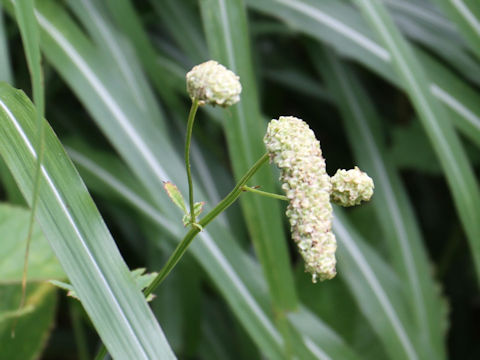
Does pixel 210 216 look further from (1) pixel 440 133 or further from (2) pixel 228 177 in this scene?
(2) pixel 228 177

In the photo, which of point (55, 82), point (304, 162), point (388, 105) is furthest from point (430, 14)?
point (304, 162)

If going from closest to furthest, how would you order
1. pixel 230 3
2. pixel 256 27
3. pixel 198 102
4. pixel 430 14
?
pixel 198 102, pixel 230 3, pixel 430 14, pixel 256 27

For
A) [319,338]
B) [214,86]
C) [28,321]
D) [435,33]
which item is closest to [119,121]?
[28,321]

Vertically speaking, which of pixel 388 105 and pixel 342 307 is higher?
pixel 388 105

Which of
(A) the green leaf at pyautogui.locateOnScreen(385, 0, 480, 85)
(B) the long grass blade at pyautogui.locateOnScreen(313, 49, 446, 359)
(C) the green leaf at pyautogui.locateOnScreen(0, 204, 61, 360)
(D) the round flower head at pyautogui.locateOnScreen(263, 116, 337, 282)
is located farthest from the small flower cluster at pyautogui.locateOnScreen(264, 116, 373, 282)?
(A) the green leaf at pyautogui.locateOnScreen(385, 0, 480, 85)

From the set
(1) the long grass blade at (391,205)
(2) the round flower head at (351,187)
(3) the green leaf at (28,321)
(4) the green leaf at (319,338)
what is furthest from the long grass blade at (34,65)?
(1) the long grass blade at (391,205)

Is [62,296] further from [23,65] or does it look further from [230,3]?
[230,3]
